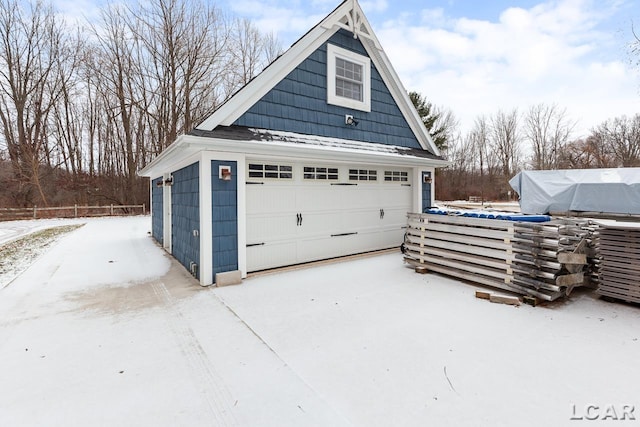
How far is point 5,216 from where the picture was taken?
1656 cm

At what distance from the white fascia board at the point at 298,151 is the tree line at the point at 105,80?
14.9 meters

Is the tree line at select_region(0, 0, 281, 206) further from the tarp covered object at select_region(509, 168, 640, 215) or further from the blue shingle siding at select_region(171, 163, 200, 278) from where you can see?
the tarp covered object at select_region(509, 168, 640, 215)

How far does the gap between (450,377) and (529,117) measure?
34.5 metres

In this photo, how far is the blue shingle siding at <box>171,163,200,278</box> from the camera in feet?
17.3

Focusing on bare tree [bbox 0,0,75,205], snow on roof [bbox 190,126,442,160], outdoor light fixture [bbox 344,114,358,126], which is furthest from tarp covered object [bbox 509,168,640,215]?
bare tree [bbox 0,0,75,205]

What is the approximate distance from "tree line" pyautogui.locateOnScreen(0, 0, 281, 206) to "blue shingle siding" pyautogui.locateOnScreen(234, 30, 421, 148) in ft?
45.3

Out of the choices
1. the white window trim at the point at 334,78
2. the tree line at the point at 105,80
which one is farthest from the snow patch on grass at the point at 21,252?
the tree line at the point at 105,80

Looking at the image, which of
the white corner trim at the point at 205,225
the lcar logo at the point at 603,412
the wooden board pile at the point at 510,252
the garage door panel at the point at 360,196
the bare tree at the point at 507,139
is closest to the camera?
the lcar logo at the point at 603,412

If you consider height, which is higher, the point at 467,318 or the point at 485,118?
the point at 485,118

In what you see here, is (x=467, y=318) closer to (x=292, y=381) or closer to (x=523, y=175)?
(x=292, y=381)

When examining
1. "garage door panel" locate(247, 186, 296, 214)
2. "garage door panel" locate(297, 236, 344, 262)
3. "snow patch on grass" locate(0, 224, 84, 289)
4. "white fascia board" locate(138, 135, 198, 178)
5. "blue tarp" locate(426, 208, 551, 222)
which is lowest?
"snow patch on grass" locate(0, 224, 84, 289)

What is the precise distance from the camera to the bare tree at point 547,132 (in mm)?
27922

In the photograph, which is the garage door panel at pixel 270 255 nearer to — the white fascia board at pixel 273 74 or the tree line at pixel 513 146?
Answer: the white fascia board at pixel 273 74

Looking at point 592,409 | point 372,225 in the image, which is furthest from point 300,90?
point 592,409
